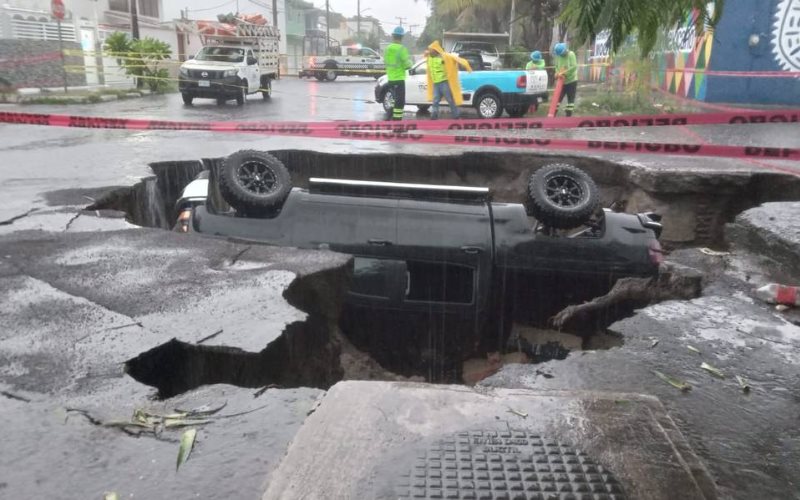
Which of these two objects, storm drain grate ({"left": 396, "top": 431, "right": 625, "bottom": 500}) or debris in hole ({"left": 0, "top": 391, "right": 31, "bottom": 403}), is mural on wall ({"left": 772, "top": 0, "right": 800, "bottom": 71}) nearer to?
storm drain grate ({"left": 396, "top": 431, "right": 625, "bottom": 500})

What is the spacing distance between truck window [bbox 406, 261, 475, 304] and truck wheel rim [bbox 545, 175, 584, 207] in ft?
3.63

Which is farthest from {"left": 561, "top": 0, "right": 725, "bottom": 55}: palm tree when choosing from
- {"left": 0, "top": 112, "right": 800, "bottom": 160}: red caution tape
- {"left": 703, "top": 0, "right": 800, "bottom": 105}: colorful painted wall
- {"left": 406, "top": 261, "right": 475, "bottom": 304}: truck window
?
{"left": 703, "top": 0, "right": 800, "bottom": 105}: colorful painted wall

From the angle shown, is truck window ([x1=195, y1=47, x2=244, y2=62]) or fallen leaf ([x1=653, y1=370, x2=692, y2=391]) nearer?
fallen leaf ([x1=653, y1=370, x2=692, y2=391])

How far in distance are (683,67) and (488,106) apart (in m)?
5.96

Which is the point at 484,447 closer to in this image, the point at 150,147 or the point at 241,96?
the point at 150,147

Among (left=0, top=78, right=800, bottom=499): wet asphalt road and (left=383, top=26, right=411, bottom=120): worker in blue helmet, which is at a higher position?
(left=383, top=26, right=411, bottom=120): worker in blue helmet

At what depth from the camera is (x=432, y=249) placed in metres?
4.83

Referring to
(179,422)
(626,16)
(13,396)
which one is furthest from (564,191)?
(13,396)

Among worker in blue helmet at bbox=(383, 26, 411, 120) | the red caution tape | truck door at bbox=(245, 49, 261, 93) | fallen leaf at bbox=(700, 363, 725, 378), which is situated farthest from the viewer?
truck door at bbox=(245, 49, 261, 93)

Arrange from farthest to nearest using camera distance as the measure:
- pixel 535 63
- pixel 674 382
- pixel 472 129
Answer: pixel 535 63 → pixel 472 129 → pixel 674 382

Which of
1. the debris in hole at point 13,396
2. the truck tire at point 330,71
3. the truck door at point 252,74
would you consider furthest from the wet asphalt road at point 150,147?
the truck tire at point 330,71

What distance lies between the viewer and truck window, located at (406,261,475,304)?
485cm

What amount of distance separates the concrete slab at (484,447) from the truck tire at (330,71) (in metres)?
36.6

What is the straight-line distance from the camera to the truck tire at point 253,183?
501 cm
